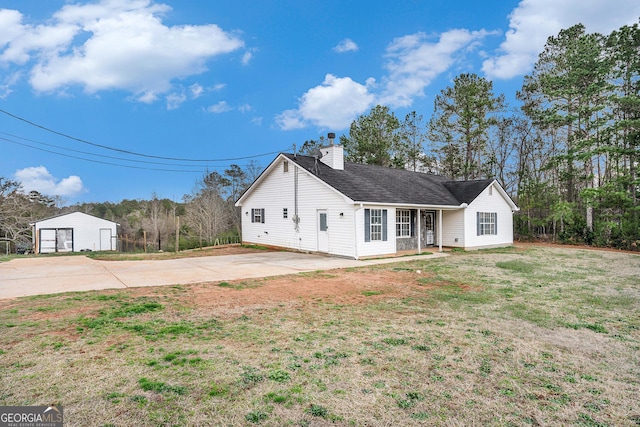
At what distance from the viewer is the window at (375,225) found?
15.0 meters

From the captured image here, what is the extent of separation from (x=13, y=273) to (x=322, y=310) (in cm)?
985

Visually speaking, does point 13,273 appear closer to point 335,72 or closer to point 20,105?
point 20,105

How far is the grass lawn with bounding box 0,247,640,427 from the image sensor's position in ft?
9.68

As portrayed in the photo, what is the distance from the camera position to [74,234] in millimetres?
34000

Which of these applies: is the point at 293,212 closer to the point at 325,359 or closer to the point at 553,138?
the point at 325,359

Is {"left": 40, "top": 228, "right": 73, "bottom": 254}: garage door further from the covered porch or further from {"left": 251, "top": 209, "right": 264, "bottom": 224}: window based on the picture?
the covered porch

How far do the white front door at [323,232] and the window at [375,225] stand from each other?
6.29 ft

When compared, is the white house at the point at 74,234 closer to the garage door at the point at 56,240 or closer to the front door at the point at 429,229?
the garage door at the point at 56,240

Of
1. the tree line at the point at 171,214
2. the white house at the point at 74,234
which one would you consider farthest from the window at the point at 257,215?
the white house at the point at 74,234

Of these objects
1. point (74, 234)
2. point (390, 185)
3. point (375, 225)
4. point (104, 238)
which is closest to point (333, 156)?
point (390, 185)

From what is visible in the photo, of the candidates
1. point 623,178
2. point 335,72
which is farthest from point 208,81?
point 623,178

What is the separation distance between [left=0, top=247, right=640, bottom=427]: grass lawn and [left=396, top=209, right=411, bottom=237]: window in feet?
32.3

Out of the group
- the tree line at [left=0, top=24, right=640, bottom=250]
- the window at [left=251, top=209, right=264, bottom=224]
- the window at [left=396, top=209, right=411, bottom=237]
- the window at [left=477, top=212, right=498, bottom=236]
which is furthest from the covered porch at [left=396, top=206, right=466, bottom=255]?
the window at [left=251, top=209, right=264, bottom=224]

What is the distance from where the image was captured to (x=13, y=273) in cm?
1041
